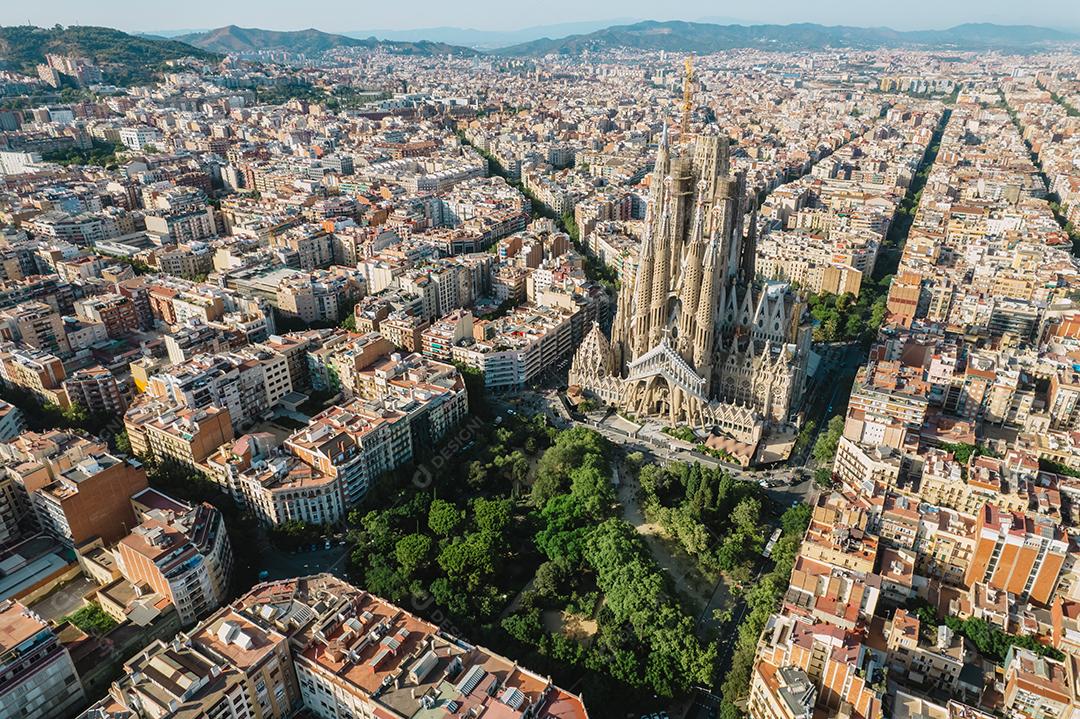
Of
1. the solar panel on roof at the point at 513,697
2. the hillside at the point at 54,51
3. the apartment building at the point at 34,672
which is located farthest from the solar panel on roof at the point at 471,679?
the hillside at the point at 54,51

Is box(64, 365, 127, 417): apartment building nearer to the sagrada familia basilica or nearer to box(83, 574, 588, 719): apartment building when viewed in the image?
box(83, 574, 588, 719): apartment building

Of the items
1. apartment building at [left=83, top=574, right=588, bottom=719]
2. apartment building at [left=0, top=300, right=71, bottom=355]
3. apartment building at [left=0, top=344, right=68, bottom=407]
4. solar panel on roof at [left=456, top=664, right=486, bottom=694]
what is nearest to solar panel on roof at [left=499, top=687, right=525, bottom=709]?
apartment building at [left=83, top=574, right=588, bottom=719]

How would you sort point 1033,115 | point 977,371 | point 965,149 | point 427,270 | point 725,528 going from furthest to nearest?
point 1033,115
point 965,149
point 427,270
point 977,371
point 725,528

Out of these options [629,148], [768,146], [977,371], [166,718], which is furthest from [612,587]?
[768,146]

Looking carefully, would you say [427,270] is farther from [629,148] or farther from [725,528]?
[629,148]

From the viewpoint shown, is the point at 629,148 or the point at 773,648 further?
the point at 629,148
